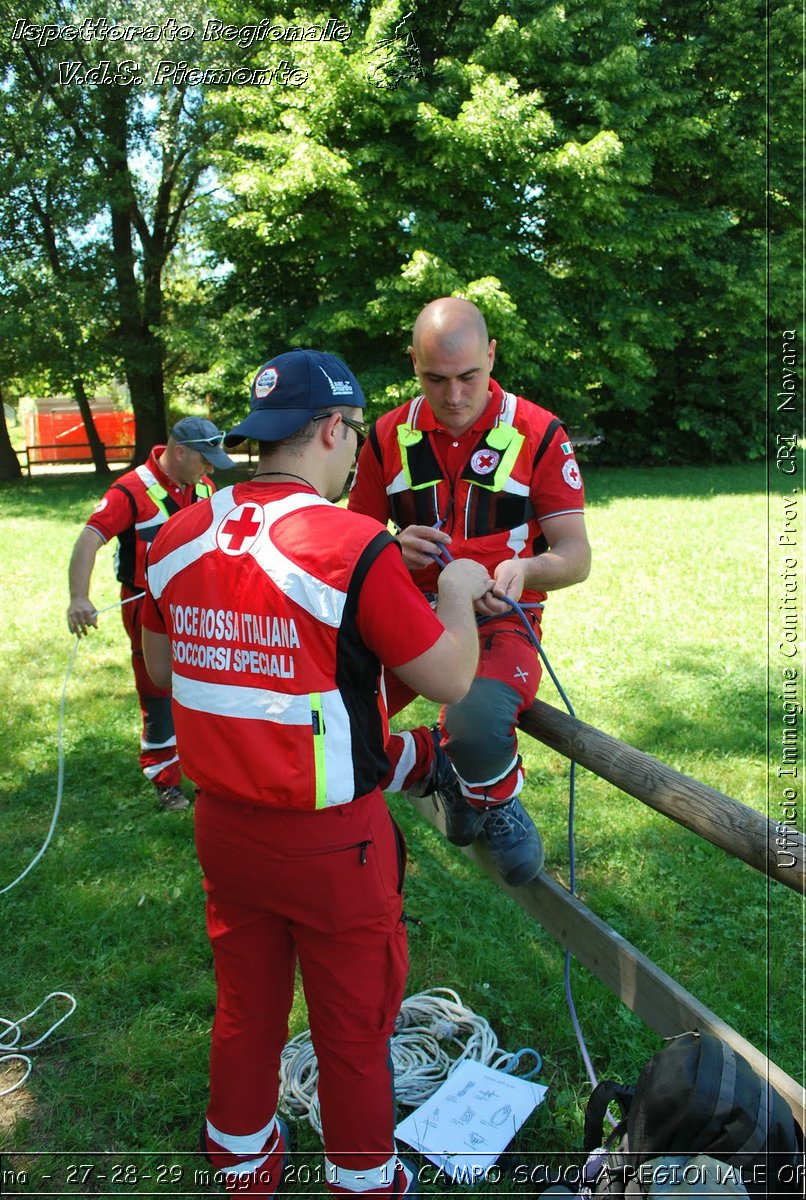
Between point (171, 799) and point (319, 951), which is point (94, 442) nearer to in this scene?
point (171, 799)

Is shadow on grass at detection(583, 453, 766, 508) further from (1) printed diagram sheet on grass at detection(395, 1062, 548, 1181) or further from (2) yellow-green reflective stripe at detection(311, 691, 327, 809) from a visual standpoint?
(2) yellow-green reflective stripe at detection(311, 691, 327, 809)

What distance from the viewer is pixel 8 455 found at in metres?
24.9

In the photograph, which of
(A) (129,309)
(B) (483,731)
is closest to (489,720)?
(B) (483,731)

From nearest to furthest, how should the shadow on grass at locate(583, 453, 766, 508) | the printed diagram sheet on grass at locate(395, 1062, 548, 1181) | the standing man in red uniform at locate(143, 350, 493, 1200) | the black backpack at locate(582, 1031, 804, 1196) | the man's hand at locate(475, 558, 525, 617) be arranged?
the black backpack at locate(582, 1031, 804, 1196) → the standing man in red uniform at locate(143, 350, 493, 1200) → the man's hand at locate(475, 558, 525, 617) → the printed diagram sheet on grass at locate(395, 1062, 548, 1181) → the shadow on grass at locate(583, 453, 766, 508)

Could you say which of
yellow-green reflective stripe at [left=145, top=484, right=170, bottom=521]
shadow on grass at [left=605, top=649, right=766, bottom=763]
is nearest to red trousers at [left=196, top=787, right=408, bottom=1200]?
yellow-green reflective stripe at [left=145, top=484, right=170, bottom=521]

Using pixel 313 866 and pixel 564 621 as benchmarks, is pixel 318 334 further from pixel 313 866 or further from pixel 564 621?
pixel 313 866

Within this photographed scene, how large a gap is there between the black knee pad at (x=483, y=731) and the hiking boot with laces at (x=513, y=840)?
0.21m

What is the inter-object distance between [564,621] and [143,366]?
18.2 meters

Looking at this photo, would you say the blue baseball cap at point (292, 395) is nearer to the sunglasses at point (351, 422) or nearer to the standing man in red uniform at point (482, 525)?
the sunglasses at point (351, 422)

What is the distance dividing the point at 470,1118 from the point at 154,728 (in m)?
2.96

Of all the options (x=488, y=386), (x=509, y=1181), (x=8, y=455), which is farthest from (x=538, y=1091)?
(x=8, y=455)

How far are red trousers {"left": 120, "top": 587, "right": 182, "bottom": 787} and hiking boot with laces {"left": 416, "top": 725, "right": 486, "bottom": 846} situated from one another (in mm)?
2390

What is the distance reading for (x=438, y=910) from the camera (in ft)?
13.6

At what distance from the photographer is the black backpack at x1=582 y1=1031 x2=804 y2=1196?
1863mm
